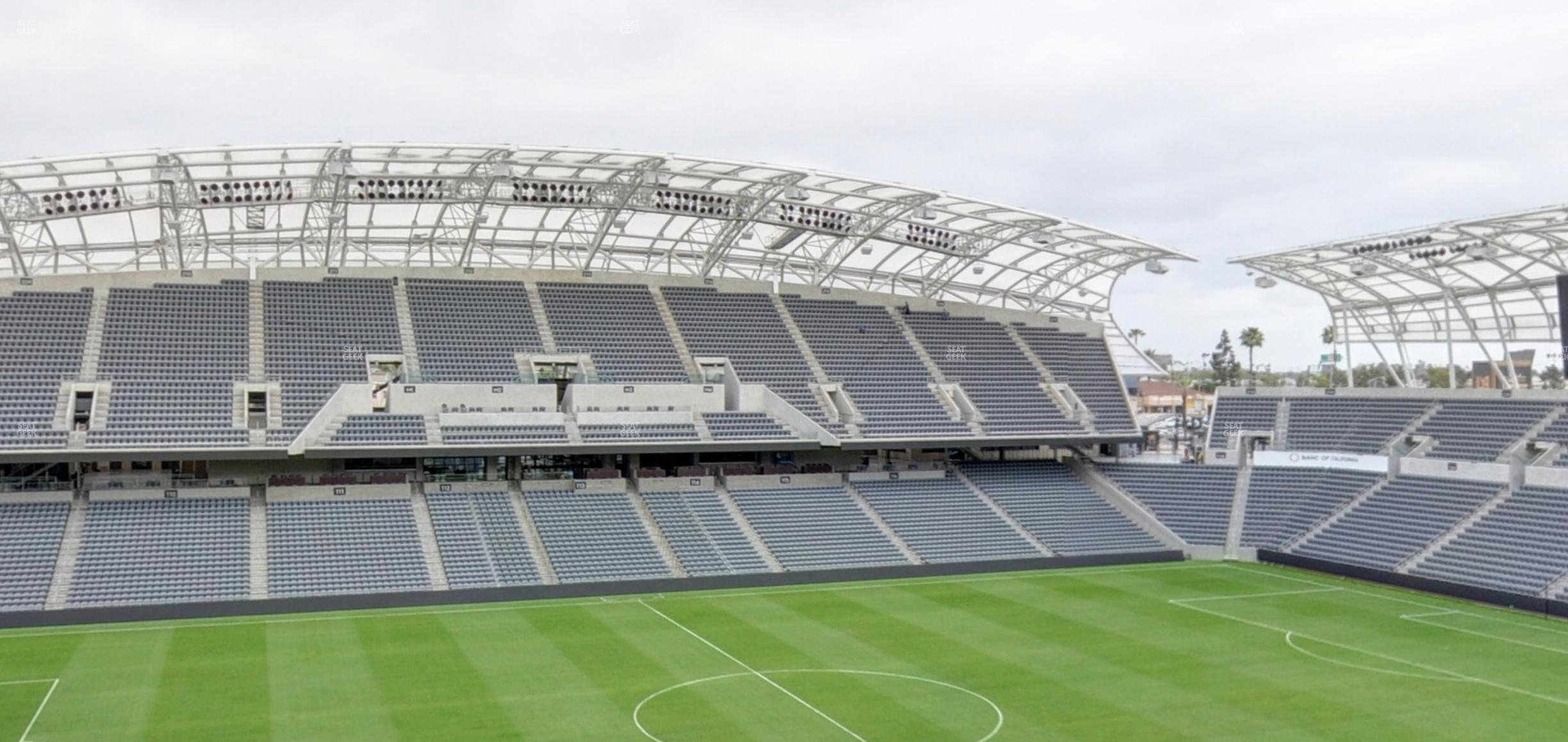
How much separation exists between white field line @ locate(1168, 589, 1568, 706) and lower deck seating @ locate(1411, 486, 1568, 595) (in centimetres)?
785

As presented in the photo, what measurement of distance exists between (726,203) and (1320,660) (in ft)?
74.3

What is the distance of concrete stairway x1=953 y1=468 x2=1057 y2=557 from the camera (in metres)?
40.6

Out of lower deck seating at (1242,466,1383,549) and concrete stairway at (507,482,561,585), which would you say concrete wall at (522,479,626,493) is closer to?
concrete stairway at (507,482,561,585)

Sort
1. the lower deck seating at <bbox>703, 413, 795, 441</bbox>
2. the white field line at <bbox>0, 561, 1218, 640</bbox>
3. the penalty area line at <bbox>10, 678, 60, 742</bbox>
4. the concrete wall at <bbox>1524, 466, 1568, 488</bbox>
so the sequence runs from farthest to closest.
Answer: the lower deck seating at <bbox>703, 413, 795, 441</bbox>
the concrete wall at <bbox>1524, 466, 1568, 488</bbox>
the white field line at <bbox>0, 561, 1218, 640</bbox>
the penalty area line at <bbox>10, 678, 60, 742</bbox>

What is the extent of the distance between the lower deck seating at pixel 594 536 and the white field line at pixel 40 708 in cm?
1325

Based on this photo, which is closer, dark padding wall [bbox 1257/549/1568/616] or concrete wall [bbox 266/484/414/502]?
dark padding wall [bbox 1257/549/1568/616]

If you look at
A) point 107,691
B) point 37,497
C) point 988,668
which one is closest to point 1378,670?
point 988,668

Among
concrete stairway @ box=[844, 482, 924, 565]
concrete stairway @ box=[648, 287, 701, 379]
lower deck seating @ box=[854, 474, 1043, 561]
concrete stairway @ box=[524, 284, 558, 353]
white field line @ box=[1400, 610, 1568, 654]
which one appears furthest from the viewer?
concrete stairway @ box=[648, 287, 701, 379]

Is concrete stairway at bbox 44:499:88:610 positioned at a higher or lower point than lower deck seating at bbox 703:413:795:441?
lower

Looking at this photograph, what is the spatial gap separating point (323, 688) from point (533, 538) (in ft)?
41.9

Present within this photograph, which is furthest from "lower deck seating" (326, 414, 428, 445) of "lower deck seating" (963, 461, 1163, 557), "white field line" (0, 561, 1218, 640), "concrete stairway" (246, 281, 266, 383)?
"lower deck seating" (963, 461, 1163, 557)

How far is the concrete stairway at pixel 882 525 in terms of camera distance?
38594 mm

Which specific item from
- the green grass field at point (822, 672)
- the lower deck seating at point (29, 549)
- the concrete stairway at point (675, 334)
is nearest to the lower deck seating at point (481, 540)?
the green grass field at point (822, 672)

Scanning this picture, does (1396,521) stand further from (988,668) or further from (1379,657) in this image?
(988,668)
